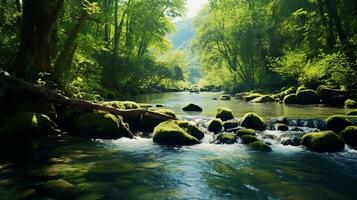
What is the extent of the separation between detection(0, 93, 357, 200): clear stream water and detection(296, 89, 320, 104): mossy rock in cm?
1650

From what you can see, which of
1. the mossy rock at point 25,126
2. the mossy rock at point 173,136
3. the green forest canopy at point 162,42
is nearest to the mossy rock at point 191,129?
the mossy rock at point 173,136

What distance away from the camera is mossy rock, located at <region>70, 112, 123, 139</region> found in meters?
13.9

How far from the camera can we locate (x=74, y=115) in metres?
14.7

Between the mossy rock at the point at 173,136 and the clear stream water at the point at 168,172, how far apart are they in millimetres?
544

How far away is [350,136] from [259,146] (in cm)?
347

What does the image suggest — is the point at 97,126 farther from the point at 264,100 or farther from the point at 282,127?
the point at 264,100

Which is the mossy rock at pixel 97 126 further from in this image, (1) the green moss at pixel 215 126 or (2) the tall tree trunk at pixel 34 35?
(1) the green moss at pixel 215 126

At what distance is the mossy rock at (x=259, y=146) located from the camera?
12.2 meters

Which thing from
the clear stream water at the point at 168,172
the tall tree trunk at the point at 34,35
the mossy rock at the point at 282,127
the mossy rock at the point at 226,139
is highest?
the tall tree trunk at the point at 34,35

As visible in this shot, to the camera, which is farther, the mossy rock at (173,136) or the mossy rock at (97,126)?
the mossy rock at (97,126)

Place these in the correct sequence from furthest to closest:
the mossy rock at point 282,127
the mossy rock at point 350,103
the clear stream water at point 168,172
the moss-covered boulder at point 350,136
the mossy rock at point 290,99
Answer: the mossy rock at point 290,99
the mossy rock at point 350,103
the mossy rock at point 282,127
the moss-covered boulder at point 350,136
the clear stream water at point 168,172

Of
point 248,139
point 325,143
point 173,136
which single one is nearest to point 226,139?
point 248,139

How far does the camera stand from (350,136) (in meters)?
12.9

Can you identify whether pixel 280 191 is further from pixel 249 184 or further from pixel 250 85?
pixel 250 85
